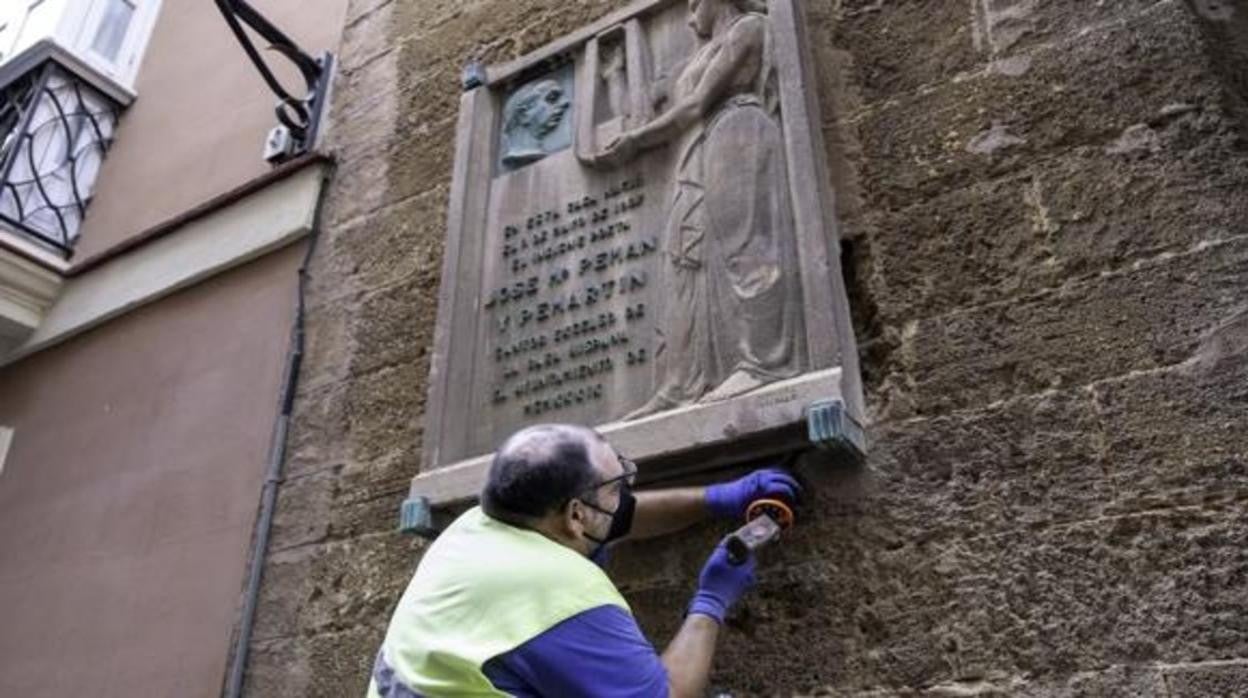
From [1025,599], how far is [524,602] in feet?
3.38

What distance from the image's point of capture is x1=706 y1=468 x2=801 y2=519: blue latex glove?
2.29 m

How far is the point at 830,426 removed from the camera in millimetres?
2275

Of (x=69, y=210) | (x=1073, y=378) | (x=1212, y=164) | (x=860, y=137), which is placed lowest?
(x=1073, y=378)

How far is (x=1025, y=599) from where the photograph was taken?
2.08m

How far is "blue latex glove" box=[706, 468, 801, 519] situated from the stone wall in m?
0.14

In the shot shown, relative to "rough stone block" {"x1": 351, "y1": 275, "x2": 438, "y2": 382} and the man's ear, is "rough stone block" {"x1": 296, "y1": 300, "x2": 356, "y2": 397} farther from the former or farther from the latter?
the man's ear

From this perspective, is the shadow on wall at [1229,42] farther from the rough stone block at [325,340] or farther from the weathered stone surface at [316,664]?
the rough stone block at [325,340]

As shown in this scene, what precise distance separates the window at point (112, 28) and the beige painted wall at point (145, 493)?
215 centimetres

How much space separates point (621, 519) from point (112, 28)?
547 cm

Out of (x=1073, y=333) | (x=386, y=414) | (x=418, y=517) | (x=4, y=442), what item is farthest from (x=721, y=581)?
(x=4, y=442)

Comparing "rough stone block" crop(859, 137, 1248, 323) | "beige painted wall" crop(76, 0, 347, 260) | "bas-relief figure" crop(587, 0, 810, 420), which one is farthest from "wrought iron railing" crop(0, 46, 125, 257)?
"rough stone block" crop(859, 137, 1248, 323)

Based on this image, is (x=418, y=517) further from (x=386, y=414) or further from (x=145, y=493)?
(x=145, y=493)

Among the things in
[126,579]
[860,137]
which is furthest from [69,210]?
[860,137]

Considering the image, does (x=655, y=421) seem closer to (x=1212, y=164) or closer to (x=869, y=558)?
(x=869, y=558)
